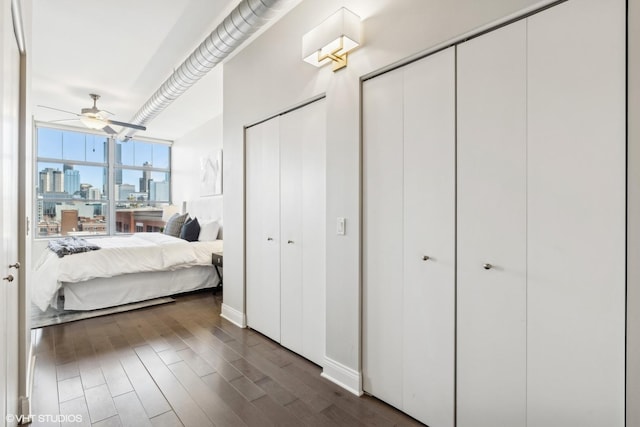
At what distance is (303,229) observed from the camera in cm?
255

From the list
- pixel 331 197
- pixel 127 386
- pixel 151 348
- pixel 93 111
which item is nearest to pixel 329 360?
pixel 331 197

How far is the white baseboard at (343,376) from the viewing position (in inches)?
80.7

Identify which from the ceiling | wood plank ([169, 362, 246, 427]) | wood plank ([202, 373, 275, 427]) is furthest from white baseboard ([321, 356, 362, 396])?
the ceiling

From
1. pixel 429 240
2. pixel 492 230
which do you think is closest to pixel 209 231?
pixel 429 240

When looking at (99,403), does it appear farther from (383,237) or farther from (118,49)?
(118,49)

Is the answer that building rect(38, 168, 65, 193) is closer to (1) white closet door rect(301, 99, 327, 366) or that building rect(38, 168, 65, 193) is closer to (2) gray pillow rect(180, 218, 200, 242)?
(2) gray pillow rect(180, 218, 200, 242)

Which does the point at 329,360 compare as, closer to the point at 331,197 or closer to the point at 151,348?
the point at 331,197

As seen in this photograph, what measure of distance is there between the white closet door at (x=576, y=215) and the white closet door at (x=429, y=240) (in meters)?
0.36

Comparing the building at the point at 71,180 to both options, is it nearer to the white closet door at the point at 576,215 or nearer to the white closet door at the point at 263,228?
the white closet door at the point at 263,228

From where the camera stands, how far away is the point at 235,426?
1747 millimetres

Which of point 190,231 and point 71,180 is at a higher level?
point 71,180

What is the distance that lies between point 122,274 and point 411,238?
11.6 feet

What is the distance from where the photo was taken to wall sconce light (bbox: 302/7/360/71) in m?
1.90

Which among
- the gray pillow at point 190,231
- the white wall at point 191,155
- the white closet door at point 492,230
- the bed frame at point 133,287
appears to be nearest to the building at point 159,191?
the white wall at point 191,155
